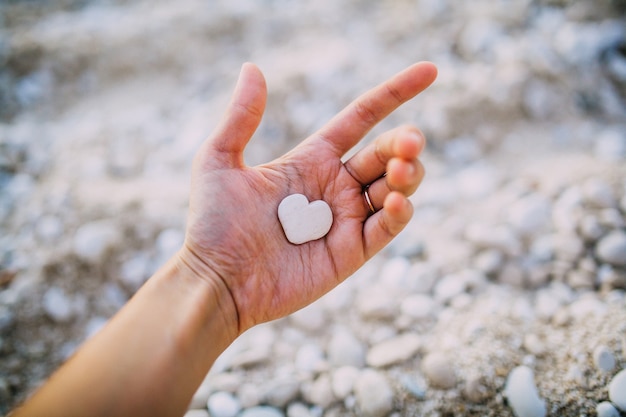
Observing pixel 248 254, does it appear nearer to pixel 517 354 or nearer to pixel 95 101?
pixel 517 354

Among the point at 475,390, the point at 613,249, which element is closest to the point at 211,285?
the point at 475,390

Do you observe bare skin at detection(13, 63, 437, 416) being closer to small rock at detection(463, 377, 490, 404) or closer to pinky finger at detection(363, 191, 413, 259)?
pinky finger at detection(363, 191, 413, 259)

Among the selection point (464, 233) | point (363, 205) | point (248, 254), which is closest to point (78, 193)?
point (248, 254)

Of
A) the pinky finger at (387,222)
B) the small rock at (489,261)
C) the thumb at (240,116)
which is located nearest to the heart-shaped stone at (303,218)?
the pinky finger at (387,222)

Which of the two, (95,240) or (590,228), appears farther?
(95,240)

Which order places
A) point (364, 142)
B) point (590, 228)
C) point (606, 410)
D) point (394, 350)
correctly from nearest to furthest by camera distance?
point (606, 410) → point (394, 350) → point (590, 228) → point (364, 142)

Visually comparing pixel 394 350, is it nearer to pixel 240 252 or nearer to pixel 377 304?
pixel 377 304
